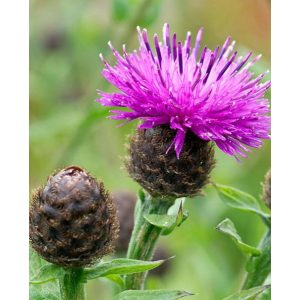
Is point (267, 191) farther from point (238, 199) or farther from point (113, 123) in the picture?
point (113, 123)

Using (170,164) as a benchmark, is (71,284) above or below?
below

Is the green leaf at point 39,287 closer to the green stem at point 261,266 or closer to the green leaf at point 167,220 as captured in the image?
the green leaf at point 167,220

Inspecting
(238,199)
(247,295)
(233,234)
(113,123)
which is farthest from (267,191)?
(113,123)

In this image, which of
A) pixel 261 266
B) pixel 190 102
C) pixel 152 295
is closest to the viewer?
pixel 152 295

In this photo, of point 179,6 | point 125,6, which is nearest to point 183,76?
point 125,6

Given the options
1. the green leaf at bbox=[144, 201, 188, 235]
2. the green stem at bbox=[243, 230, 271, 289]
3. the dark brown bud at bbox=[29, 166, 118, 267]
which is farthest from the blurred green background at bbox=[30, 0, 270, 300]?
the dark brown bud at bbox=[29, 166, 118, 267]
